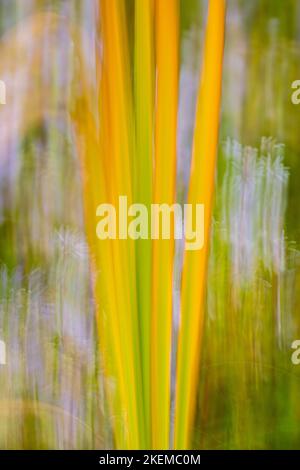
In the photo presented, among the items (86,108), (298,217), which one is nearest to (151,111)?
(86,108)

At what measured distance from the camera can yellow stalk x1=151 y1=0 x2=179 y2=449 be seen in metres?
1.12

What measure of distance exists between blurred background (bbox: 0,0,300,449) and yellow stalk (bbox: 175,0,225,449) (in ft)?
0.07

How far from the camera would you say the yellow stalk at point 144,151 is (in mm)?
1103

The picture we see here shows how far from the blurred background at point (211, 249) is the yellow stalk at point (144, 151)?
0.24 ft

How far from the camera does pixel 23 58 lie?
44.2 inches

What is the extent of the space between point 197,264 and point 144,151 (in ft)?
0.97

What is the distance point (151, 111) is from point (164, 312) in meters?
0.48

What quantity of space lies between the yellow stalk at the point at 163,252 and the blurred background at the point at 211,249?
2cm

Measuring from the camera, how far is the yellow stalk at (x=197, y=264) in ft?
3.68

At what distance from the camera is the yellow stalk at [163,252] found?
1.12 m

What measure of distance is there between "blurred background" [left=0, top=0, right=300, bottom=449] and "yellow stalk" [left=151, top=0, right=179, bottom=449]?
24mm

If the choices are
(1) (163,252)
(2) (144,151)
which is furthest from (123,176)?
(1) (163,252)

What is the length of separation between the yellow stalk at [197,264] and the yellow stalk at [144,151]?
8cm

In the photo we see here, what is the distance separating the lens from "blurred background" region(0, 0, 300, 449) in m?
1.12
